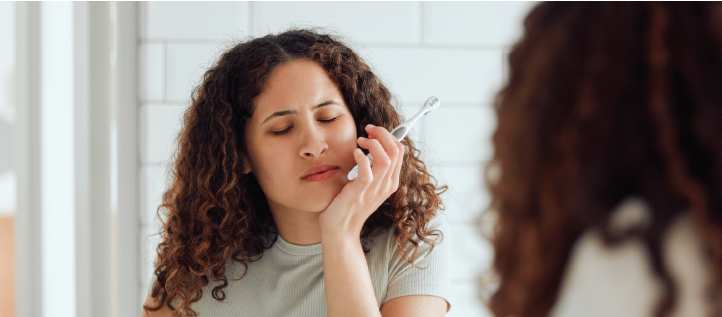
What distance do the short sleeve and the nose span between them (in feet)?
0.68

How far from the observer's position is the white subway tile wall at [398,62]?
3.66 ft

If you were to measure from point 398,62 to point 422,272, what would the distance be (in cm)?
53

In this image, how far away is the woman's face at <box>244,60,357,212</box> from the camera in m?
0.75

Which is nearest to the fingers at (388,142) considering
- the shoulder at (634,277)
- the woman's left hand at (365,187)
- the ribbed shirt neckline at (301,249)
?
the woman's left hand at (365,187)

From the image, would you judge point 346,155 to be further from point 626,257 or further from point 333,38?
point 626,257

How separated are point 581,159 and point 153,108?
1.05 metres

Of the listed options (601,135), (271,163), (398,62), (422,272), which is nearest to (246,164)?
(271,163)

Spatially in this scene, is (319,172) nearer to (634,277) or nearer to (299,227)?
(299,227)

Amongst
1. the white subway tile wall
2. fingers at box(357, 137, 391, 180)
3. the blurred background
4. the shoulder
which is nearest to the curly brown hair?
the shoulder

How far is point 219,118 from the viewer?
2.65ft

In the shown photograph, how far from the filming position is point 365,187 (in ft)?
2.36

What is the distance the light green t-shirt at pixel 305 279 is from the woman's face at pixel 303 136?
0.12 m

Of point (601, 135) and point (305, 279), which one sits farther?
point (305, 279)

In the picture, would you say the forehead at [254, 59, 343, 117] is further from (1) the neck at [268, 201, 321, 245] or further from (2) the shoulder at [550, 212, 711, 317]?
(2) the shoulder at [550, 212, 711, 317]
